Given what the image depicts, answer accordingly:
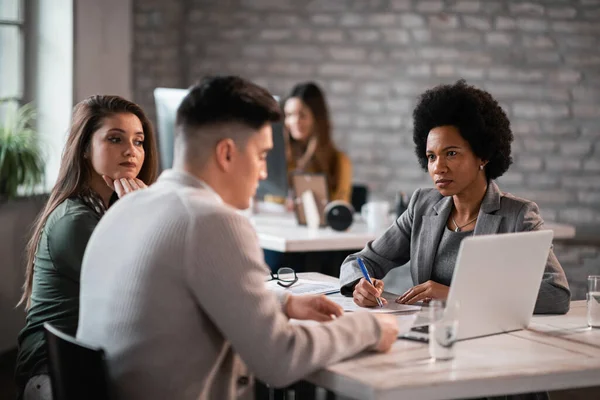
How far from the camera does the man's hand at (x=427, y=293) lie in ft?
8.13

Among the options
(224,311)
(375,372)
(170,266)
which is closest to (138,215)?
(170,266)

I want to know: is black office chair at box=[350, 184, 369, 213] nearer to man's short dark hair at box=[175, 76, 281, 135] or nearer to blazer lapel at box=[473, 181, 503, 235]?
blazer lapel at box=[473, 181, 503, 235]

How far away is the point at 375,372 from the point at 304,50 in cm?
447

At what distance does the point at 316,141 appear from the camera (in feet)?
18.1

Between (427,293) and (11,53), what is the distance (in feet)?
11.0

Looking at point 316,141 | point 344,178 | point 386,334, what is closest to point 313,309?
point 386,334

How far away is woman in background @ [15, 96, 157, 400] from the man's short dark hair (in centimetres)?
65

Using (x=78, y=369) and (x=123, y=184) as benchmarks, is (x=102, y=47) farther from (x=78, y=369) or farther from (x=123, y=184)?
(x=78, y=369)

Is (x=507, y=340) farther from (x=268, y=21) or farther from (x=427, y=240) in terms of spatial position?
(x=268, y=21)

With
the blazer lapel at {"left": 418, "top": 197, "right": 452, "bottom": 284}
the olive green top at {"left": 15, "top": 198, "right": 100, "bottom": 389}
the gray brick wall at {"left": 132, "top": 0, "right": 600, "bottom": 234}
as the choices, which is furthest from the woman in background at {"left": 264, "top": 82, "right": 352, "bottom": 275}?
the olive green top at {"left": 15, "top": 198, "right": 100, "bottom": 389}

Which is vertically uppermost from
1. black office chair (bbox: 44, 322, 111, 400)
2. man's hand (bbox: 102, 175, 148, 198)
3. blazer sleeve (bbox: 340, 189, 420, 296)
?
man's hand (bbox: 102, 175, 148, 198)

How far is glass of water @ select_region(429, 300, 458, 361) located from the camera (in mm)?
1971

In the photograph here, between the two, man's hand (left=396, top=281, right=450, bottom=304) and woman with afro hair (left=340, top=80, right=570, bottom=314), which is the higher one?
woman with afro hair (left=340, top=80, right=570, bottom=314)

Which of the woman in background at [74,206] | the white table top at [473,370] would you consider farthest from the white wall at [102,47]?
the white table top at [473,370]
